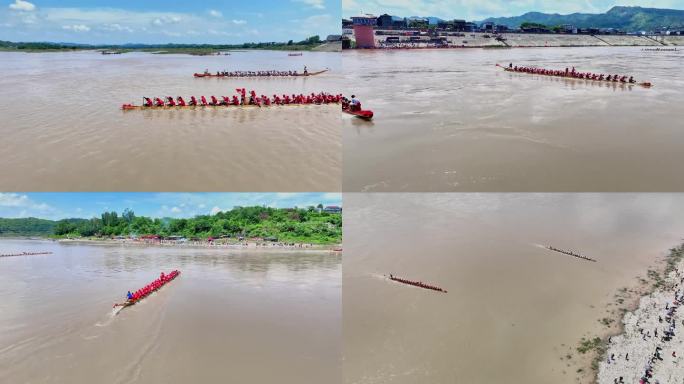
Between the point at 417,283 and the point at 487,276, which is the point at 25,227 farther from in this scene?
the point at 487,276

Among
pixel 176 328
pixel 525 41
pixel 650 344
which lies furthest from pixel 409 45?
pixel 176 328

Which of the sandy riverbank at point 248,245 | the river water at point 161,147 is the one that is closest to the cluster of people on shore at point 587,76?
the river water at point 161,147

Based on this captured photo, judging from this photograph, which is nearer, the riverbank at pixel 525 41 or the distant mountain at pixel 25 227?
the distant mountain at pixel 25 227

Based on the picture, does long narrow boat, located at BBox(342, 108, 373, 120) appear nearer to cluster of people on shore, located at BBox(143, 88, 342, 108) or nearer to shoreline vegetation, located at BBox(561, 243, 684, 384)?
cluster of people on shore, located at BBox(143, 88, 342, 108)

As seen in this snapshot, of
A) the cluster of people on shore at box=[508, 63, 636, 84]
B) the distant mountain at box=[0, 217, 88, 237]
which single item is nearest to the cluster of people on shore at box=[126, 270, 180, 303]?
the cluster of people on shore at box=[508, 63, 636, 84]

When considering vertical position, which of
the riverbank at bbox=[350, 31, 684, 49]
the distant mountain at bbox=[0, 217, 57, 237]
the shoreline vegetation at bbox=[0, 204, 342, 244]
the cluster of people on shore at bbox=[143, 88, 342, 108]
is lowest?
the distant mountain at bbox=[0, 217, 57, 237]

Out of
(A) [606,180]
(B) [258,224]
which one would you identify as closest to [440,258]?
(A) [606,180]

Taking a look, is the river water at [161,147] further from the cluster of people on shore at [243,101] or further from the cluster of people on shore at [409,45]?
the cluster of people on shore at [409,45]
